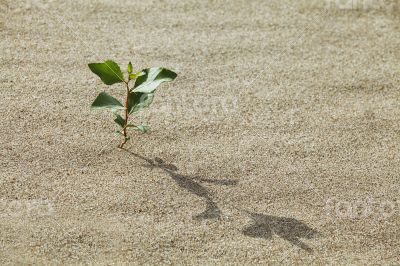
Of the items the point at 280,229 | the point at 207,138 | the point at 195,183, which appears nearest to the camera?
the point at 280,229

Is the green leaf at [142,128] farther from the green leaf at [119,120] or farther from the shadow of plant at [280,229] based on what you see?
the shadow of plant at [280,229]

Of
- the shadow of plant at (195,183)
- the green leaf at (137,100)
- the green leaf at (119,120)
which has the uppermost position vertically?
the green leaf at (137,100)

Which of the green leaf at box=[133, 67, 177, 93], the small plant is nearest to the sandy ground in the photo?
the small plant

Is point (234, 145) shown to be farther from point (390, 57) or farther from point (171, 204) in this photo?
point (390, 57)

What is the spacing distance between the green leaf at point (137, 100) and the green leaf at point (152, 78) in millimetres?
53

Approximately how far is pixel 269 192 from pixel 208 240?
0.28 m

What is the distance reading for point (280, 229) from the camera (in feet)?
6.46

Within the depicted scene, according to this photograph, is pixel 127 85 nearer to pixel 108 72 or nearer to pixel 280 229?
pixel 108 72

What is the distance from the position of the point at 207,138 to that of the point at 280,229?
0.43 meters

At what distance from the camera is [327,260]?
191 centimetres

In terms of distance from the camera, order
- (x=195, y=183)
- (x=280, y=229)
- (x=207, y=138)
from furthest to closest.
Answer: (x=207, y=138), (x=195, y=183), (x=280, y=229)

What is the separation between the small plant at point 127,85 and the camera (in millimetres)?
1985

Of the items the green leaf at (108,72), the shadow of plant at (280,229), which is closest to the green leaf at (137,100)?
the green leaf at (108,72)

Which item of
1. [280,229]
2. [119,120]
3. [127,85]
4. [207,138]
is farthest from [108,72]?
[280,229]
